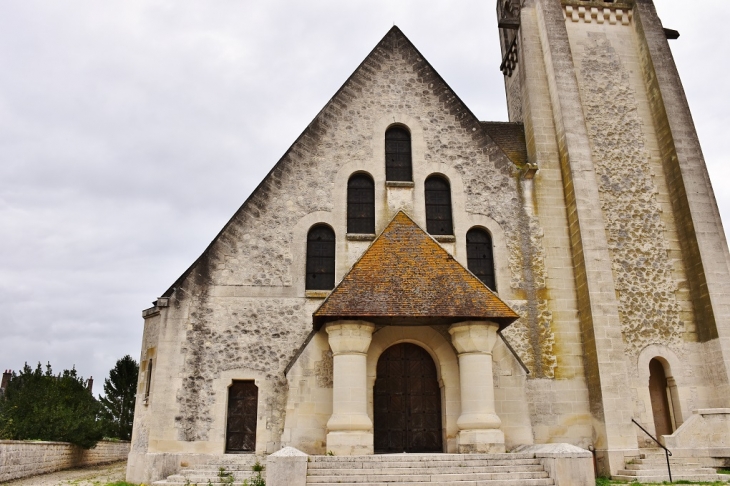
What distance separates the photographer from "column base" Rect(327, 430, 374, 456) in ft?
38.9

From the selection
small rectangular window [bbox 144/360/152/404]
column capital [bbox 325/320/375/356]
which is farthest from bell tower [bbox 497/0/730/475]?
small rectangular window [bbox 144/360/152/404]

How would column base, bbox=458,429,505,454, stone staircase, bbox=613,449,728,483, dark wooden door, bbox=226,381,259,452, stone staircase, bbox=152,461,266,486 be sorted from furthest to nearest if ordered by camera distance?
dark wooden door, bbox=226,381,259,452 < column base, bbox=458,429,505,454 < stone staircase, bbox=613,449,728,483 < stone staircase, bbox=152,461,266,486

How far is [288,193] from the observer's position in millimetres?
15742

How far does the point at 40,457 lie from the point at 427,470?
1250 centimetres

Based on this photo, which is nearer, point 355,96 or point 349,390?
point 349,390

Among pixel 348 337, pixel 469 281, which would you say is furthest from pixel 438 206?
pixel 348 337

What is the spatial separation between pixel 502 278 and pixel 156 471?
9657 millimetres

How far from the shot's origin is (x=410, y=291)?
12836mm

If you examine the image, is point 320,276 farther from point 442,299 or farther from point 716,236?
point 716,236

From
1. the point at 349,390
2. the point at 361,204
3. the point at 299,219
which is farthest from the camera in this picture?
the point at 361,204

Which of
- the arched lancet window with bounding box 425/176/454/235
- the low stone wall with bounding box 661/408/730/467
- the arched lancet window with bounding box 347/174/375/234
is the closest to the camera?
the low stone wall with bounding box 661/408/730/467

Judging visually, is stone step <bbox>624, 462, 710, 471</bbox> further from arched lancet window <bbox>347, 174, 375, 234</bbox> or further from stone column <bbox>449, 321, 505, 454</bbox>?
arched lancet window <bbox>347, 174, 375, 234</bbox>

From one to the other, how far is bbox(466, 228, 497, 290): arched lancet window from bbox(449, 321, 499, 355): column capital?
2.76m

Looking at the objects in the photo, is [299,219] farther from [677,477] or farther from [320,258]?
[677,477]
